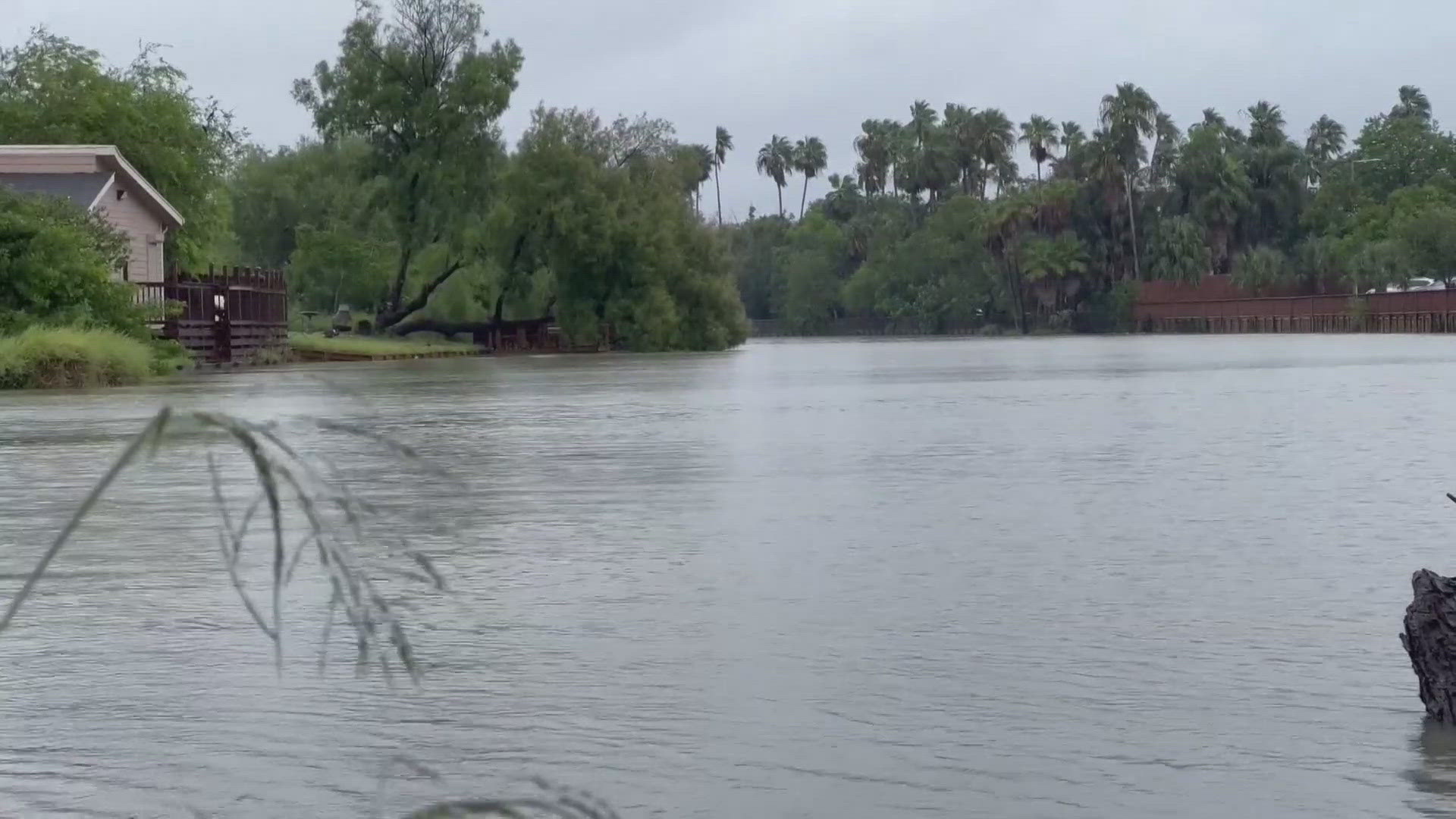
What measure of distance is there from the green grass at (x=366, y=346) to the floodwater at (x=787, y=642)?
41.7 metres

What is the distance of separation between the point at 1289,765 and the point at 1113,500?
25.9 feet

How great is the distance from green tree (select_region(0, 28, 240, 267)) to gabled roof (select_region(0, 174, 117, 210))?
9201 millimetres

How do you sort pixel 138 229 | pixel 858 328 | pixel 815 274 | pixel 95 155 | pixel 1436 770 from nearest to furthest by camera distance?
pixel 1436 770 → pixel 95 155 → pixel 138 229 → pixel 858 328 → pixel 815 274

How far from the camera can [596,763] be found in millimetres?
6543

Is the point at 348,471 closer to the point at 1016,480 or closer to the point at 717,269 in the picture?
the point at 1016,480

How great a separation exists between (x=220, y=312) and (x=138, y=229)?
9.09ft

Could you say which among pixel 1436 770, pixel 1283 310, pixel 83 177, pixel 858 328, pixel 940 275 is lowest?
pixel 1436 770

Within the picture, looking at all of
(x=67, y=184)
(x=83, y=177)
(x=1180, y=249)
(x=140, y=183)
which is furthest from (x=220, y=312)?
(x=1180, y=249)

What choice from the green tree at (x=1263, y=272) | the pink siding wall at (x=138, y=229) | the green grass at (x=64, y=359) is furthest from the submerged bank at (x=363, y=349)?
the green tree at (x=1263, y=272)

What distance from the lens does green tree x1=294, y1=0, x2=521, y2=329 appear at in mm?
71688

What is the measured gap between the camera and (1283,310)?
112m

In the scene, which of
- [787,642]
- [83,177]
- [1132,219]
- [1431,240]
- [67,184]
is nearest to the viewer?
[787,642]

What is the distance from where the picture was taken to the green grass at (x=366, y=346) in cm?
6088

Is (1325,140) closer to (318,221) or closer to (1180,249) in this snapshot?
(1180,249)
